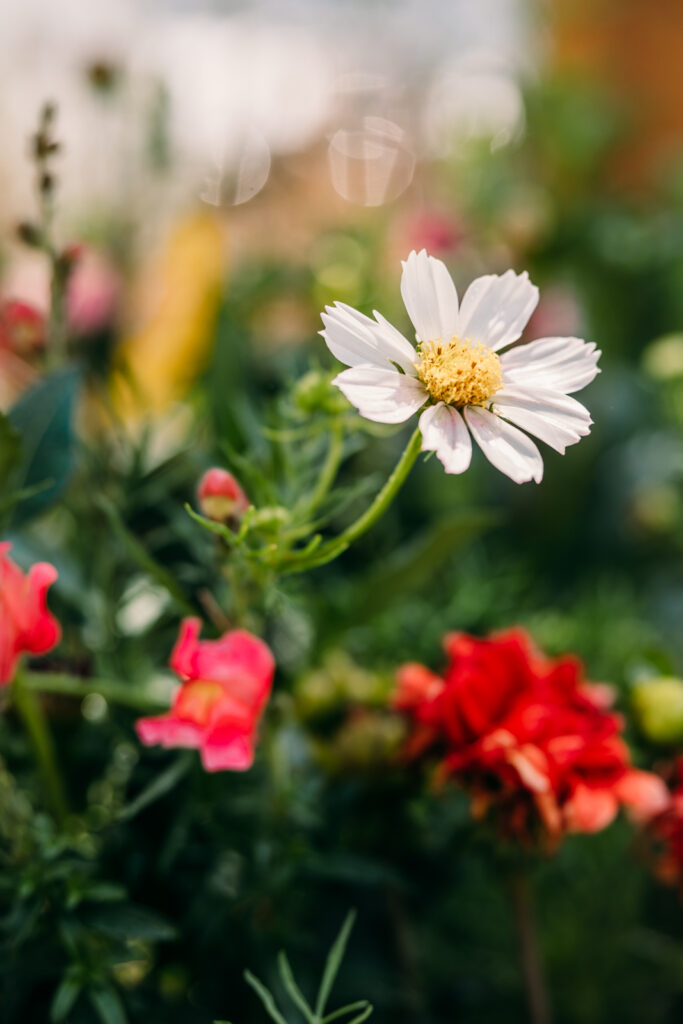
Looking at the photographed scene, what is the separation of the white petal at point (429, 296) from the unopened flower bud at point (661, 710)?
0.48ft

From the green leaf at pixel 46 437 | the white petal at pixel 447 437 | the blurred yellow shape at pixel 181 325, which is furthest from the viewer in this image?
the blurred yellow shape at pixel 181 325

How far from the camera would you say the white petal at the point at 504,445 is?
182 mm

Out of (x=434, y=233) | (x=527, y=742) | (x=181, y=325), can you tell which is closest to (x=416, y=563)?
(x=527, y=742)

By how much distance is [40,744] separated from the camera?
249mm

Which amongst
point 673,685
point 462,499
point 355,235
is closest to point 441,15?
point 355,235

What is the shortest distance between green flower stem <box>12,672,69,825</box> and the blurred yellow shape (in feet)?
0.91

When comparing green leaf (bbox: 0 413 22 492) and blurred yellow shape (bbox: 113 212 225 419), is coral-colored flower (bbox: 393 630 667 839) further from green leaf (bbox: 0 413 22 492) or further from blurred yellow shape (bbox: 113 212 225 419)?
blurred yellow shape (bbox: 113 212 225 419)

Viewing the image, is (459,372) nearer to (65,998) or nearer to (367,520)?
(367,520)

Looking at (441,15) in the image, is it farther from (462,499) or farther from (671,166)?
(462,499)

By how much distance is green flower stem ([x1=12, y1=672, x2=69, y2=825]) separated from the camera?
9.4 inches

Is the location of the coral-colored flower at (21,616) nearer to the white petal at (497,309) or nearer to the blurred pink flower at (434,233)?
the white petal at (497,309)

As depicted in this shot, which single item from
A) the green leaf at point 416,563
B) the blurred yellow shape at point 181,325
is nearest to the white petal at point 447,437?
the green leaf at point 416,563

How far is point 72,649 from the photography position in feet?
0.99

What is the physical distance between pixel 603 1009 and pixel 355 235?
20.1 inches
